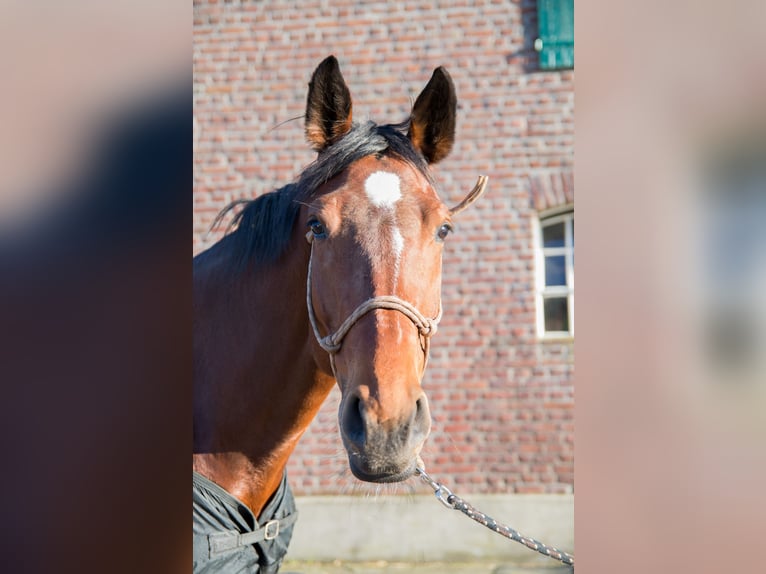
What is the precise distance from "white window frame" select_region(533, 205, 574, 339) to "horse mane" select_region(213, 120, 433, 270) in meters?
1.61

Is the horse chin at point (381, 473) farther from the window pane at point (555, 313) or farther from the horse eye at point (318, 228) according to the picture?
the window pane at point (555, 313)

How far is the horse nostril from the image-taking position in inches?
49.1

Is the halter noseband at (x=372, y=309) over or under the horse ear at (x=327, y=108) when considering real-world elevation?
under

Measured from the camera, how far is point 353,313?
1358mm

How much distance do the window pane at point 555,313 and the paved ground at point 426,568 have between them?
48.0 inches

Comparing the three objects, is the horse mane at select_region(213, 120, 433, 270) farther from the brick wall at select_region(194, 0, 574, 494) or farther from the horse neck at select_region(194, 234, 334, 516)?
the brick wall at select_region(194, 0, 574, 494)

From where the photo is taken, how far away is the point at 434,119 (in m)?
1.70

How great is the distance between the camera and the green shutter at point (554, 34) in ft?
8.89

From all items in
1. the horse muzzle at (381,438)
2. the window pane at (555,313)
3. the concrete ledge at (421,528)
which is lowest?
the concrete ledge at (421,528)

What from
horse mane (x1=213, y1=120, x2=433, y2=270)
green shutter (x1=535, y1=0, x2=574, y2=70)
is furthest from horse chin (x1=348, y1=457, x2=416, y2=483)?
green shutter (x1=535, y1=0, x2=574, y2=70)

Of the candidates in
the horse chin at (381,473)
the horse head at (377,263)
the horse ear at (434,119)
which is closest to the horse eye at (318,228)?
the horse head at (377,263)
